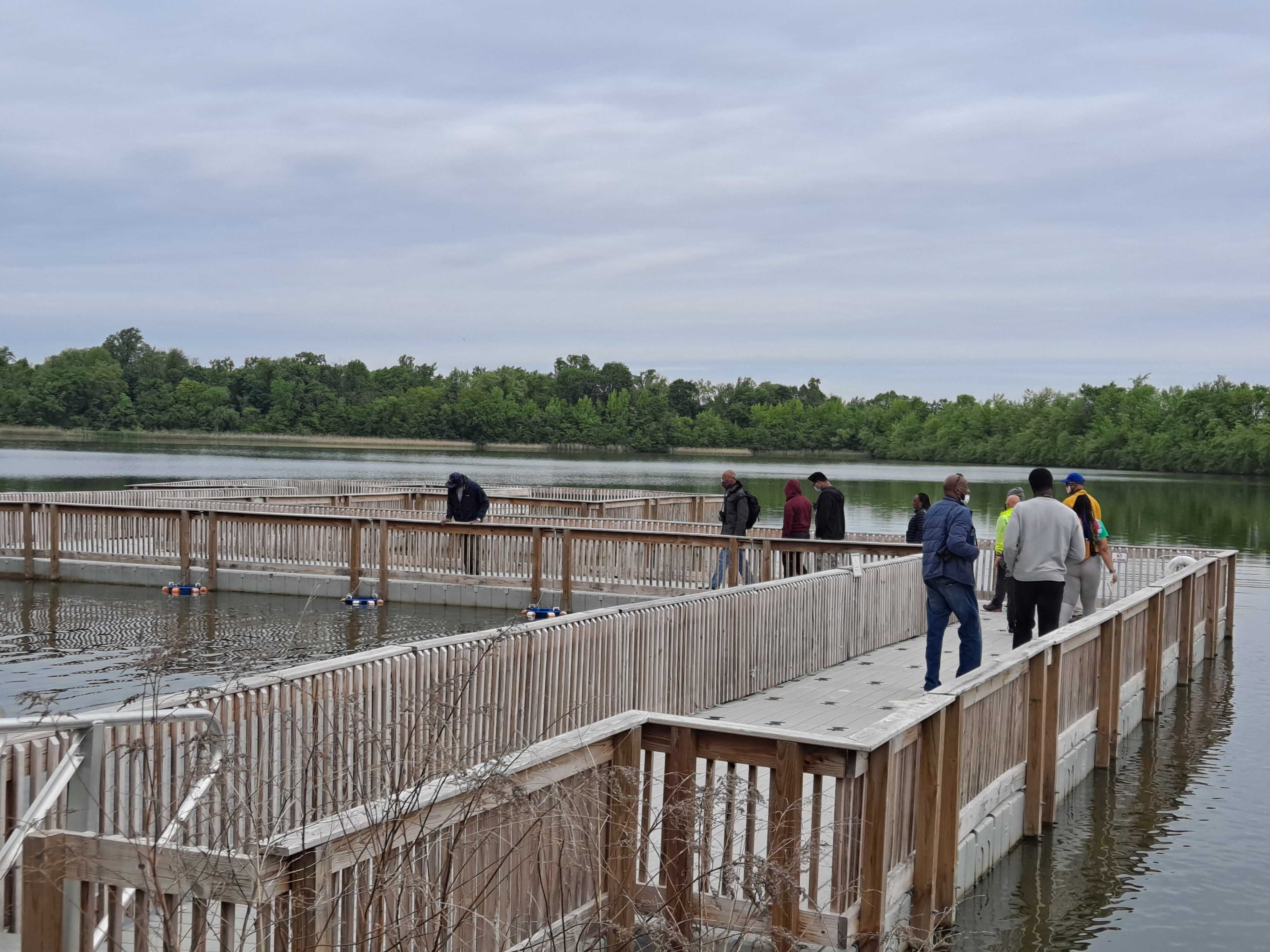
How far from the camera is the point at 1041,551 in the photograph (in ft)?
35.9

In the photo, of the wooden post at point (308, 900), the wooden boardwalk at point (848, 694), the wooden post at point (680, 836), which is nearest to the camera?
the wooden post at point (308, 900)

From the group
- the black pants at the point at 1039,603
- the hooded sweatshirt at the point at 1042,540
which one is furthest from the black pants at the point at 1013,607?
the hooded sweatshirt at the point at 1042,540

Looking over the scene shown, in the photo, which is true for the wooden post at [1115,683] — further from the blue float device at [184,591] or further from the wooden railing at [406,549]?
the blue float device at [184,591]

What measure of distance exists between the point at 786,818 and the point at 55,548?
18220mm

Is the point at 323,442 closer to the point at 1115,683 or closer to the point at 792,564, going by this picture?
the point at 792,564

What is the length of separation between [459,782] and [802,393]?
183967 mm

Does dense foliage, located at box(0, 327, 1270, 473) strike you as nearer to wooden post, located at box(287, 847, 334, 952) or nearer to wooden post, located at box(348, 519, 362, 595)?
wooden post, located at box(348, 519, 362, 595)

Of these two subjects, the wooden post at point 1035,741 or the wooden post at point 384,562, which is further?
the wooden post at point 384,562

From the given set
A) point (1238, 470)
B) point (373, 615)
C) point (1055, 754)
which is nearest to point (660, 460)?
point (1238, 470)

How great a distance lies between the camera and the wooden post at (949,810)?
21.6 ft

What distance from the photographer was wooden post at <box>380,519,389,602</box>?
743 inches

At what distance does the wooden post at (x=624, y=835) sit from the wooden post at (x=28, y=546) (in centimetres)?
1806

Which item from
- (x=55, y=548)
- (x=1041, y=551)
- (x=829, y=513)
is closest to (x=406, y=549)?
(x=55, y=548)

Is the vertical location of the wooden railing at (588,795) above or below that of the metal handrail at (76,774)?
below
